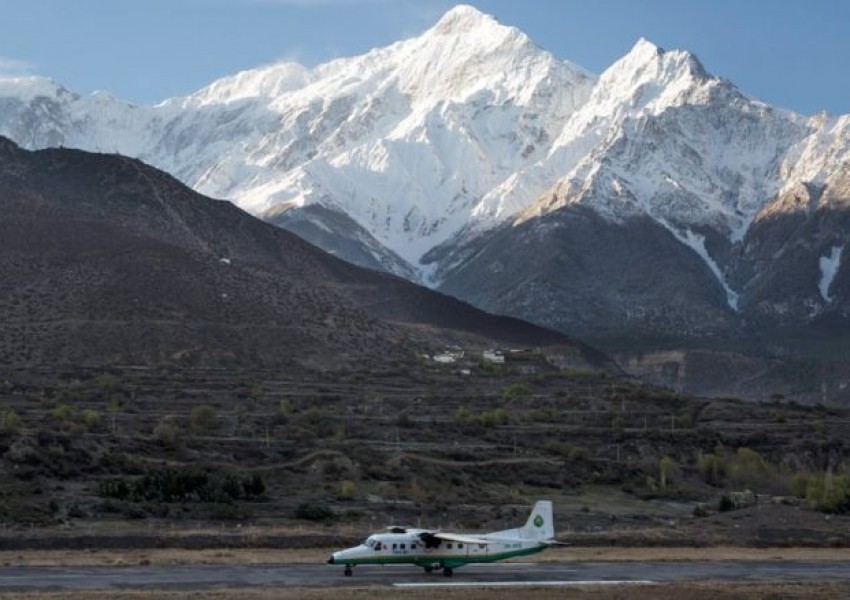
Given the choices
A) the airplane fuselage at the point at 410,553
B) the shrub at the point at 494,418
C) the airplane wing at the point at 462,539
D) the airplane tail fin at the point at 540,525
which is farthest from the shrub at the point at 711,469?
the airplane fuselage at the point at 410,553

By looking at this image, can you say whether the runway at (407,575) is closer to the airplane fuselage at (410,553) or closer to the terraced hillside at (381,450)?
the airplane fuselage at (410,553)

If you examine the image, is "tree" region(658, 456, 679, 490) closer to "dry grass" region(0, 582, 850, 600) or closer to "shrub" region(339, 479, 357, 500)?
"shrub" region(339, 479, 357, 500)

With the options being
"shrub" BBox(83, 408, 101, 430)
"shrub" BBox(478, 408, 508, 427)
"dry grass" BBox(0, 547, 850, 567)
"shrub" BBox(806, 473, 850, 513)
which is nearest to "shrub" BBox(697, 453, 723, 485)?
"shrub" BBox(806, 473, 850, 513)

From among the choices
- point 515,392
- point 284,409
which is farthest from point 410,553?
point 515,392

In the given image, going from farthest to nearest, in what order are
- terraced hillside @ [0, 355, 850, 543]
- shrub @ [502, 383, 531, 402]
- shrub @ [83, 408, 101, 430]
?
shrub @ [502, 383, 531, 402] → shrub @ [83, 408, 101, 430] → terraced hillside @ [0, 355, 850, 543]

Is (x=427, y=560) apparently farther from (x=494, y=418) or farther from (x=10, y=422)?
(x=494, y=418)

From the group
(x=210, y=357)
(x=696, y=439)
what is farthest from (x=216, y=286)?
(x=696, y=439)
